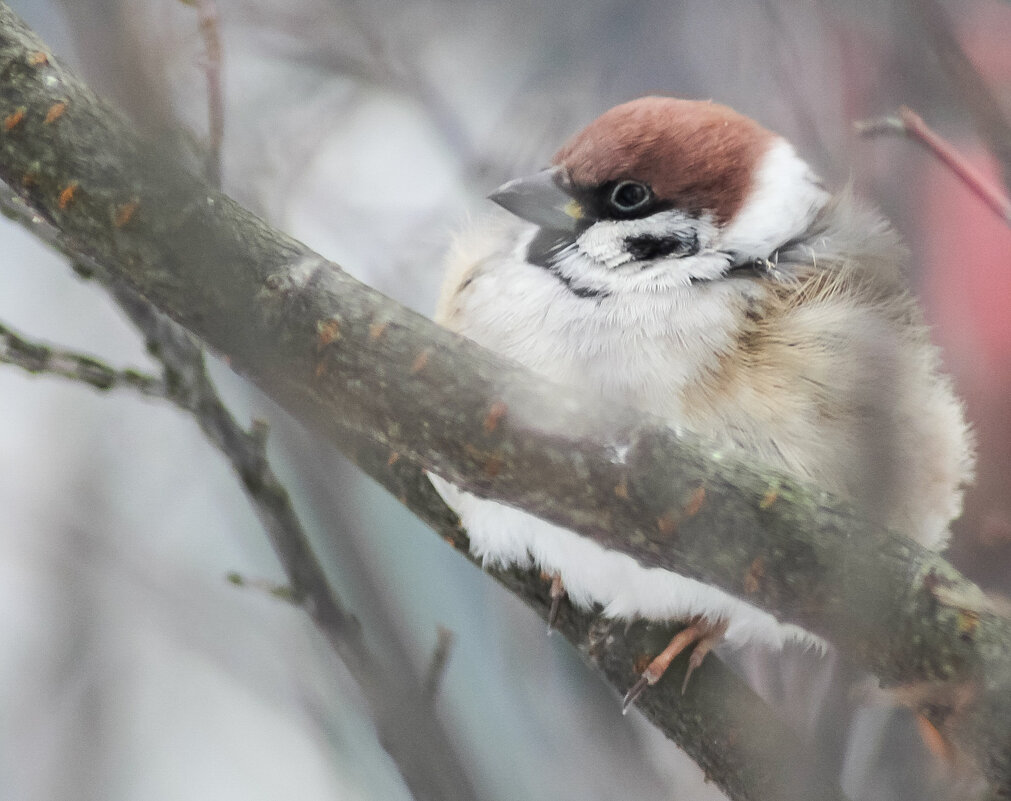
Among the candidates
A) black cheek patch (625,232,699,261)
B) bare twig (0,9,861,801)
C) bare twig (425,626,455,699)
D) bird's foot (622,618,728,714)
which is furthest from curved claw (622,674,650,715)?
black cheek patch (625,232,699,261)

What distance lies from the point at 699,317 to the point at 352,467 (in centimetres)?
77

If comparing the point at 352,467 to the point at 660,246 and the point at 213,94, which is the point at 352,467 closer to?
the point at 660,246

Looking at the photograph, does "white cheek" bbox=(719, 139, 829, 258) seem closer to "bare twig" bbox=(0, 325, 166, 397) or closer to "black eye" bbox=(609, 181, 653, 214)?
"black eye" bbox=(609, 181, 653, 214)

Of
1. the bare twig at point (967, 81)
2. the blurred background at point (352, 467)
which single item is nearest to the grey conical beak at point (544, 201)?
the blurred background at point (352, 467)

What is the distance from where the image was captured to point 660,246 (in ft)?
5.33

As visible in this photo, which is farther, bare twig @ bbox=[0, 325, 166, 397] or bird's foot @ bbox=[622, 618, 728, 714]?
bird's foot @ bbox=[622, 618, 728, 714]

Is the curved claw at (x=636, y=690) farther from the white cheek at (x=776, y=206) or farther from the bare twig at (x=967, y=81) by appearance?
the bare twig at (x=967, y=81)

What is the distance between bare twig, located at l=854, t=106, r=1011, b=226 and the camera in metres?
1.00

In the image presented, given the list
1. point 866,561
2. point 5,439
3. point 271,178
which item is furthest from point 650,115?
point 5,439

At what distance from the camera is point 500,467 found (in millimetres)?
994

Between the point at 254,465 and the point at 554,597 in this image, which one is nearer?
the point at 254,465

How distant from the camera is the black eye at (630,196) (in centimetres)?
166

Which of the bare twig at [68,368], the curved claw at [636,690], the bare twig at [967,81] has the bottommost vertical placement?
the bare twig at [68,368]

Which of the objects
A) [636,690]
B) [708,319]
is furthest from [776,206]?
[636,690]
